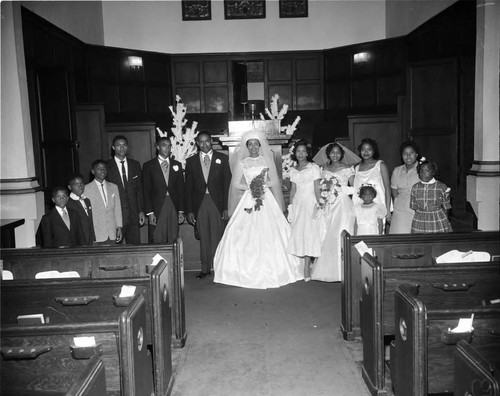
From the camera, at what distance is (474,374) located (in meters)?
1.67

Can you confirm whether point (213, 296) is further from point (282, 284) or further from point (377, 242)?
point (377, 242)

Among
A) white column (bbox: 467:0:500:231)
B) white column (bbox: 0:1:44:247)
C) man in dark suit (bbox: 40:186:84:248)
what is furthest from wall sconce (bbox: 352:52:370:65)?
man in dark suit (bbox: 40:186:84:248)

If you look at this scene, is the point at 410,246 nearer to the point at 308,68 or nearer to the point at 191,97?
the point at 308,68

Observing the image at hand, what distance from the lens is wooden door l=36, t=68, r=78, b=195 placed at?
703 cm

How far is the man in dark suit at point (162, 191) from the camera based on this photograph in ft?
19.0

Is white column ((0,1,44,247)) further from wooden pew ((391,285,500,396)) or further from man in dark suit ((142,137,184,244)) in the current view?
wooden pew ((391,285,500,396))

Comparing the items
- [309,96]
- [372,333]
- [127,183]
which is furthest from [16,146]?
[309,96]

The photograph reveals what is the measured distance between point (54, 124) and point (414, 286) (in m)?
5.97

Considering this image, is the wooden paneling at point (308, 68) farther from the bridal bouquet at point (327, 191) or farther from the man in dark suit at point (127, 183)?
the man in dark suit at point (127, 183)

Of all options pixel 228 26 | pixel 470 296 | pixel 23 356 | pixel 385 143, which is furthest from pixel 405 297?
pixel 228 26

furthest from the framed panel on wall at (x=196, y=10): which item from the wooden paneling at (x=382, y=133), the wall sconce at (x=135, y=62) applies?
the wooden paneling at (x=382, y=133)

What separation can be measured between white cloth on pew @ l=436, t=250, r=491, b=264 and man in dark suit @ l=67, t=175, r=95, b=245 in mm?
3166

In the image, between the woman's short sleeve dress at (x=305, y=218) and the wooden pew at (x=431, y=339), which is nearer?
the wooden pew at (x=431, y=339)

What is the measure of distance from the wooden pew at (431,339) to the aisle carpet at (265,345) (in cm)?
81
